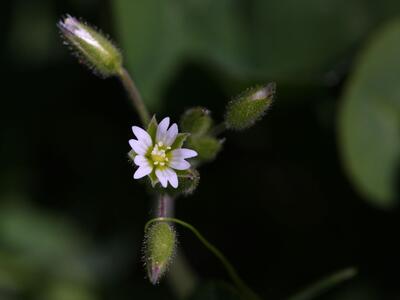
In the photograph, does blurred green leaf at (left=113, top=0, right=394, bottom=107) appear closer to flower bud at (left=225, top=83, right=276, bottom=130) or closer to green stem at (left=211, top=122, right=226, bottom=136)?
green stem at (left=211, top=122, right=226, bottom=136)

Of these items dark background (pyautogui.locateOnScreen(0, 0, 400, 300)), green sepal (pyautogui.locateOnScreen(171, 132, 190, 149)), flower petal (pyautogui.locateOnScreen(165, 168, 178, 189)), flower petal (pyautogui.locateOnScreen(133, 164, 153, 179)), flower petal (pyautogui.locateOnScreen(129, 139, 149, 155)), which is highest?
flower petal (pyautogui.locateOnScreen(129, 139, 149, 155))

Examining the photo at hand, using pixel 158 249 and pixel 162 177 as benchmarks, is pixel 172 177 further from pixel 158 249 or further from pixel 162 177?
pixel 158 249

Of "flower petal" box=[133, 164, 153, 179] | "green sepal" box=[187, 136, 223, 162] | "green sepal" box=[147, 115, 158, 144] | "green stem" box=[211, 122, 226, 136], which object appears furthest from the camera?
"green stem" box=[211, 122, 226, 136]

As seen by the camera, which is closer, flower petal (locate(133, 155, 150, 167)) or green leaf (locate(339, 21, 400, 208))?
flower petal (locate(133, 155, 150, 167))

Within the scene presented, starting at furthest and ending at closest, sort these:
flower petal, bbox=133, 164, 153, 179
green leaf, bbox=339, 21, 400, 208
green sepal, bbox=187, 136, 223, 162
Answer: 1. green leaf, bbox=339, 21, 400, 208
2. green sepal, bbox=187, 136, 223, 162
3. flower petal, bbox=133, 164, 153, 179

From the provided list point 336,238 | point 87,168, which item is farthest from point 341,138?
point 87,168

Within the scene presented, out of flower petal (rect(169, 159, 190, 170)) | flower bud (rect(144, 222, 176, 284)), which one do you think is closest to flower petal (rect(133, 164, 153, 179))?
flower petal (rect(169, 159, 190, 170))

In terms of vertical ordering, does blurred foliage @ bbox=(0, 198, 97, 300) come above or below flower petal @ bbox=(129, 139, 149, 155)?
A: below

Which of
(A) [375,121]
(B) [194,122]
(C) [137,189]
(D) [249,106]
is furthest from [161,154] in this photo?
(C) [137,189]
